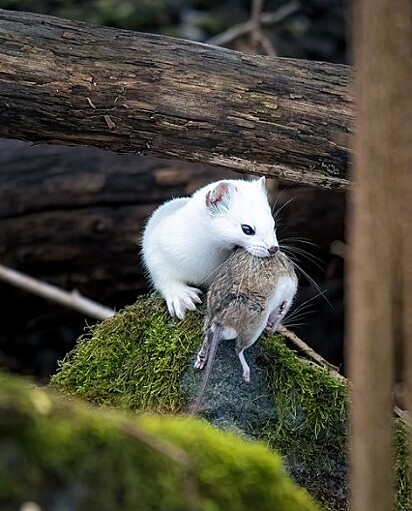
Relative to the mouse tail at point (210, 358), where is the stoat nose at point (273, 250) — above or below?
above

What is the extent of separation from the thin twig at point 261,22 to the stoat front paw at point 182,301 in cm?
290

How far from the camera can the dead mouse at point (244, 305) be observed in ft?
10.8

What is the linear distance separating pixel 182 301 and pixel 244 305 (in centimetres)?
40

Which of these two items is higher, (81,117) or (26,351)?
(81,117)

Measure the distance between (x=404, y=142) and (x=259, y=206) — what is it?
2343mm

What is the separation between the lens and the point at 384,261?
1.59 metres

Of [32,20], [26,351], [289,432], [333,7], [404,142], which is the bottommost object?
[26,351]

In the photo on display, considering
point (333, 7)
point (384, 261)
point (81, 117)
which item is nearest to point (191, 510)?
point (384, 261)

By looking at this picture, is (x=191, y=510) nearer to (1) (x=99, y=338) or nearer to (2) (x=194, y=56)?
(1) (x=99, y=338)

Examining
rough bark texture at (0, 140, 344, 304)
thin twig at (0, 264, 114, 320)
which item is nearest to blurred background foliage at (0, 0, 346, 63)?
rough bark texture at (0, 140, 344, 304)

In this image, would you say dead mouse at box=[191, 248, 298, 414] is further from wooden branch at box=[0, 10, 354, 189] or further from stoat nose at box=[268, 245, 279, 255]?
wooden branch at box=[0, 10, 354, 189]

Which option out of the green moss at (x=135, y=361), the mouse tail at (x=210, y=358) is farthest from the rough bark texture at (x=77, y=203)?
the mouse tail at (x=210, y=358)

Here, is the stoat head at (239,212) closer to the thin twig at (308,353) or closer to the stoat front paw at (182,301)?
the stoat front paw at (182,301)

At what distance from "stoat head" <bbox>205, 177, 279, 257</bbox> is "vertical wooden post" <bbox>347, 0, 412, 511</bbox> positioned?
2107 mm
